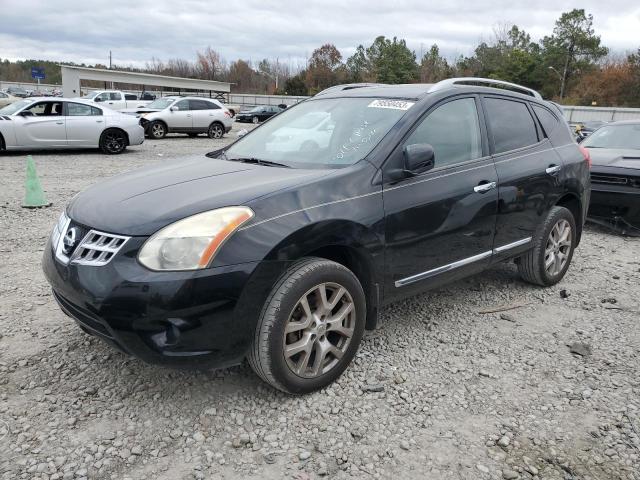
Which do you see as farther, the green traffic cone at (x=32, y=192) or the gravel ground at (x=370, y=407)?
the green traffic cone at (x=32, y=192)

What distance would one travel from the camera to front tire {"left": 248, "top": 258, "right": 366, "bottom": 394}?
8.95 ft

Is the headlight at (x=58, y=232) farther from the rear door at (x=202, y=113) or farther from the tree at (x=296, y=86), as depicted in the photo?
the tree at (x=296, y=86)

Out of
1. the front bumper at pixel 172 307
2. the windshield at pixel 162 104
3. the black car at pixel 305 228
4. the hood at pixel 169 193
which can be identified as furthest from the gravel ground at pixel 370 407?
the windshield at pixel 162 104

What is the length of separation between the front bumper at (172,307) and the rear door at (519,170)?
222 cm

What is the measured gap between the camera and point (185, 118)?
20.0 meters

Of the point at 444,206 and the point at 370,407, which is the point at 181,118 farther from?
the point at 370,407

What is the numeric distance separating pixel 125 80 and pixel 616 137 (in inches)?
2055

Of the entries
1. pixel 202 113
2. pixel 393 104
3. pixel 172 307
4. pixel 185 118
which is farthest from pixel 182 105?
pixel 172 307

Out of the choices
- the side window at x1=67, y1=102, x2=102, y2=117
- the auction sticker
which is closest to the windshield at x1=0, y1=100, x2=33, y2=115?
the side window at x1=67, y1=102, x2=102, y2=117

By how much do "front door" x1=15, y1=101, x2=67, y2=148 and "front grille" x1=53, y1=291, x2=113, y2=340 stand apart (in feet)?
38.6

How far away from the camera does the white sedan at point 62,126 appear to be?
12.7 m

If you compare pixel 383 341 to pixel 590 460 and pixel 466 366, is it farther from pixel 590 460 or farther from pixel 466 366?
pixel 590 460

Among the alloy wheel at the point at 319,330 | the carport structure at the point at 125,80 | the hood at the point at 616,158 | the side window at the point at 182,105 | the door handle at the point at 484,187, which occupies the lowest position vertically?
the alloy wheel at the point at 319,330

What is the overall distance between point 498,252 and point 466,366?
3.62 ft
